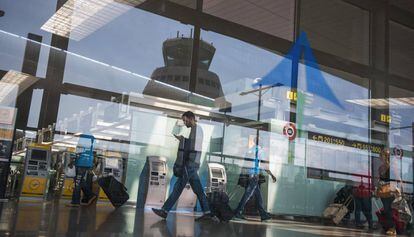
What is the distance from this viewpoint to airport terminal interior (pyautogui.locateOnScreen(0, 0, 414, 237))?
934cm

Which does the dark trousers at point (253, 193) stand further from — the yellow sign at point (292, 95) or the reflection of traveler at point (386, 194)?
the yellow sign at point (292, 95)

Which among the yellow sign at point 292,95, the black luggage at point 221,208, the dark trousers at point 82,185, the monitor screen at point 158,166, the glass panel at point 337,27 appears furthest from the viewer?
the glass panel at point 337,27

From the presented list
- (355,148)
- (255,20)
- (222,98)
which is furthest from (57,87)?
(355,148)

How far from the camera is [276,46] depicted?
1263cm

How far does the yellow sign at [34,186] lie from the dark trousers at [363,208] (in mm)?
6692

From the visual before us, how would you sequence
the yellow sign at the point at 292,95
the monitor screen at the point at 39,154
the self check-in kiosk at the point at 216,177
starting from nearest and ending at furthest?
the self check-in kiosk at the point at 216,177 < the monitor screen at the point at 39,154 < the yellow sign at the point at 292,95

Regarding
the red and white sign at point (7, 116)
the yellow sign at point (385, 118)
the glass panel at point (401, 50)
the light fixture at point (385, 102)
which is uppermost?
the glass panel at point (401, 50)

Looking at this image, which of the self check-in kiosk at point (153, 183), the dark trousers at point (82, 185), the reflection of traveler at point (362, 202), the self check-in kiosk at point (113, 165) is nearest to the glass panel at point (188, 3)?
the self check-in kiosk at point (113, 165)

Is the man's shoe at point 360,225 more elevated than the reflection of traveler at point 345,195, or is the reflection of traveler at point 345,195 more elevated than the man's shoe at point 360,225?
the reflection of traveler at point 345,195

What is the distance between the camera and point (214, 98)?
11.5m

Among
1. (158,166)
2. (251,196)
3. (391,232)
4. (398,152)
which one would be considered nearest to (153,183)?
(158,166)

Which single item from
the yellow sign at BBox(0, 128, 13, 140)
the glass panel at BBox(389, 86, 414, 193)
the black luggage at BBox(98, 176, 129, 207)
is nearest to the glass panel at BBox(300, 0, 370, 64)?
the glass panel at BBox(389, 86, 414, 193)

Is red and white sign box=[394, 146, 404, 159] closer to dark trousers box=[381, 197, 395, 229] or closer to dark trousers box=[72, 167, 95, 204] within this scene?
dark trousers box=[381, 197, 395, 229]

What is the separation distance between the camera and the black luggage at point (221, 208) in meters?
6.38
